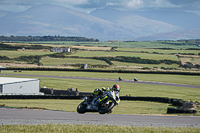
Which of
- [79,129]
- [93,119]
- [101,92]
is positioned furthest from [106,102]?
[93,119]

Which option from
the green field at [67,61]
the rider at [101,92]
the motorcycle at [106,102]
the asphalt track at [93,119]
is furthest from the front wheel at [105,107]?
the green field at [67,61]

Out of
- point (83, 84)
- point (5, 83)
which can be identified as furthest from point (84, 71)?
point (5, 83)

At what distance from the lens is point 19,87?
171 ft

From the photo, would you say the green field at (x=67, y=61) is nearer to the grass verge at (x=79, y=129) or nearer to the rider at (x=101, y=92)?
the rider at (x=101, y=92)

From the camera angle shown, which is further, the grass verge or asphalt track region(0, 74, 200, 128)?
asphalt track region(0, 74, 200, 128)

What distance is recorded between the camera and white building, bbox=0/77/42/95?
49.3 metres

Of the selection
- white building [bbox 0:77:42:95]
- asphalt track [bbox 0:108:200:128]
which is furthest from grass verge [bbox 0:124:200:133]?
white building [bbox 0:77:42:95]

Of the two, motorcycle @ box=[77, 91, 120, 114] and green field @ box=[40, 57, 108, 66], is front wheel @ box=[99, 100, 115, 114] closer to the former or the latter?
motorcycle @ box=[77, 91, 120, 114]

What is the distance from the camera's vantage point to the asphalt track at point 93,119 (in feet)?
63.8

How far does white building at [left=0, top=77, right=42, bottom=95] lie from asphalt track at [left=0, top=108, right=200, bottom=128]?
2690 centimetres

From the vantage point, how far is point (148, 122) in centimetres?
2003

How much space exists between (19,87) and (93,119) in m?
33.5

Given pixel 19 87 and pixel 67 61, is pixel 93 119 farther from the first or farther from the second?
pixel 67 61

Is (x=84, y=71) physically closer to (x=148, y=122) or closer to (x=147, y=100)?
(x=147, y=100)
